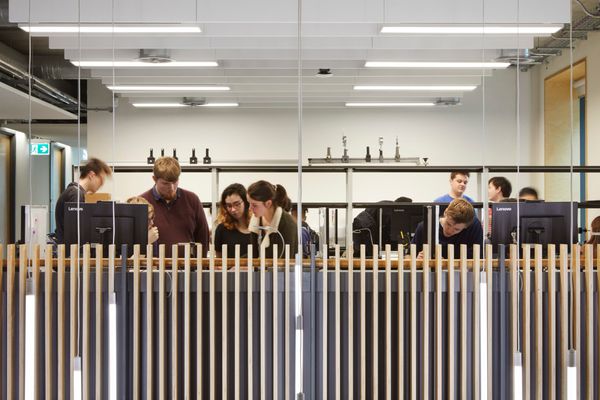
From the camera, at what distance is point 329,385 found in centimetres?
379

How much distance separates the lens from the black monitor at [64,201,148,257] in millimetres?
4223

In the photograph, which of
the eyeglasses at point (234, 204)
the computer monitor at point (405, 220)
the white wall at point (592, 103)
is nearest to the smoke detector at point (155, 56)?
the eyeglasses at point (234, 204)

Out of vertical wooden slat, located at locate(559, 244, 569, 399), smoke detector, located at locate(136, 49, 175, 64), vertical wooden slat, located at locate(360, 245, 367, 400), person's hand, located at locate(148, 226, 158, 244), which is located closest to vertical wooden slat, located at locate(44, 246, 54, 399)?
person's hand, located at locate(148, 226, 158, 244)

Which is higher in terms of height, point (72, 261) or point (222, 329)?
point (72, 261)

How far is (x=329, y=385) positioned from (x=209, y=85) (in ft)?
18.6

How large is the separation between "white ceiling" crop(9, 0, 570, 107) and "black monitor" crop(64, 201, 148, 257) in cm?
105

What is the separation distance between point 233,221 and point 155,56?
2715 mm

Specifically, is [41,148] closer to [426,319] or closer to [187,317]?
[187,317]

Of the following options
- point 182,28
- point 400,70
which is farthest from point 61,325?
point 400,70

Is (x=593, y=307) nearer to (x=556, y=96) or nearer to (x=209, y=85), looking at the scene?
(x=209, y=85)

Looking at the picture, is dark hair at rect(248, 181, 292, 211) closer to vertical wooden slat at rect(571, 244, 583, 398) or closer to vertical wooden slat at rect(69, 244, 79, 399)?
vertical wooden slat at rect(69, 244, 79, 399)

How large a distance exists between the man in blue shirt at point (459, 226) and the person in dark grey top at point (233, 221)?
4.05ft

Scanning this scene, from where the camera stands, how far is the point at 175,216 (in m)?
5.14

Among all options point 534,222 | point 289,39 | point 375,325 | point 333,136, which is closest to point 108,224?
point 375,325
